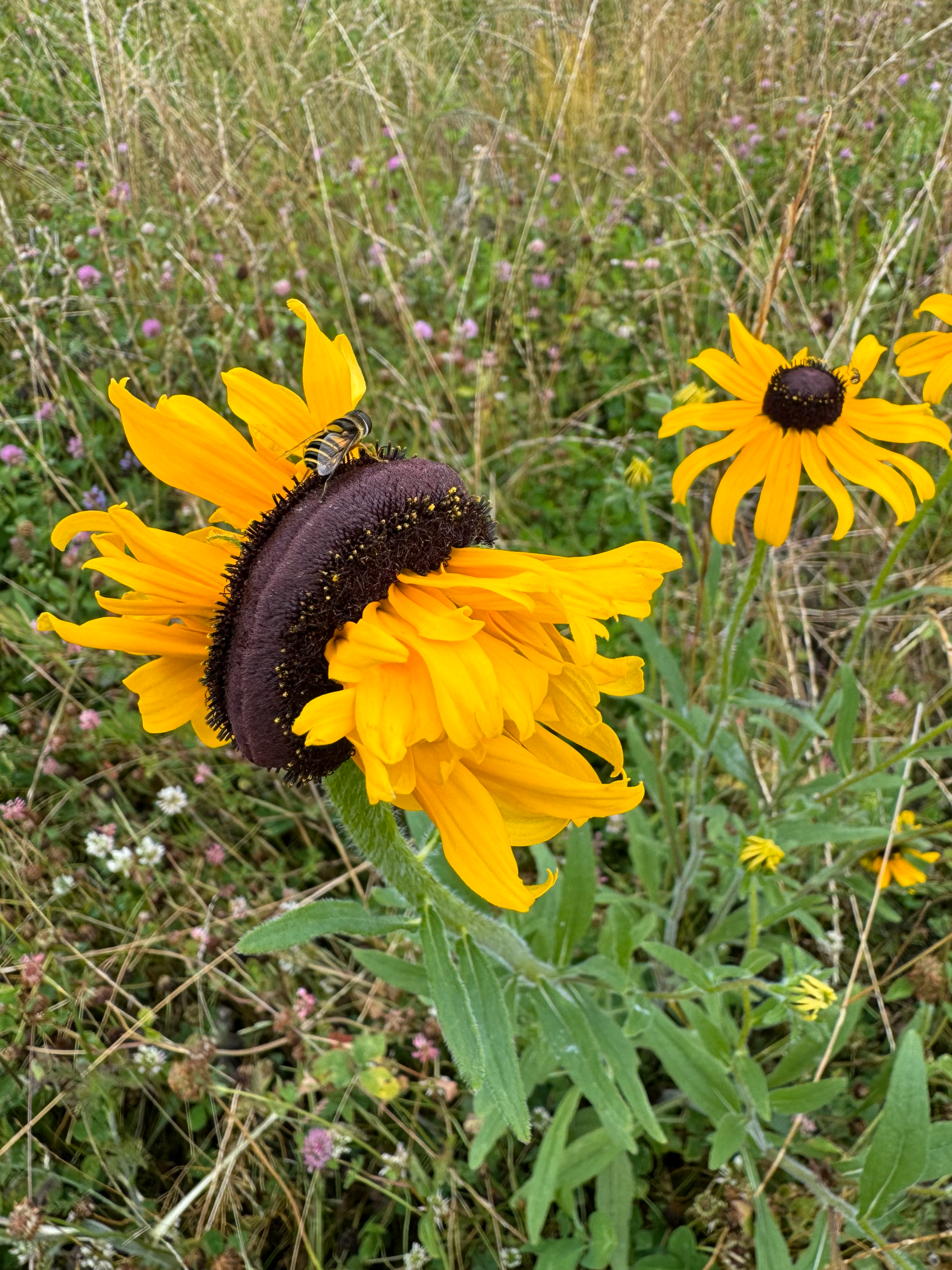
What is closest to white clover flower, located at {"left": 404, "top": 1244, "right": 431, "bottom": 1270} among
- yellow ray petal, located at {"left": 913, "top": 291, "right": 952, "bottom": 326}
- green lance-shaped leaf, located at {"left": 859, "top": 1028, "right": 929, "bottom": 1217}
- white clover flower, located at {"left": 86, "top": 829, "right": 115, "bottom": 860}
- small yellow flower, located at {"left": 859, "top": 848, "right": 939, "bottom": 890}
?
green lance-shaped leaf, located at {"left": 859, "top": 1028, "right": 929, "bottom": 1217}

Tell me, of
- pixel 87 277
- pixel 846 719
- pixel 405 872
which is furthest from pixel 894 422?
pixel 87 277

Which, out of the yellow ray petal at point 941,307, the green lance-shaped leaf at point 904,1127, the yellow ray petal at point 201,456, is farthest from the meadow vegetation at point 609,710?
the yellow ray petal at point 201,456

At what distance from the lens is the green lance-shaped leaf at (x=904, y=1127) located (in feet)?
5.61

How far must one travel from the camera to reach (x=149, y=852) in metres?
2.39

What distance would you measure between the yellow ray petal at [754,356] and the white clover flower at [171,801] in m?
1.92

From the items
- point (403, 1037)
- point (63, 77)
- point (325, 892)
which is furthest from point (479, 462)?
point (63, 77)

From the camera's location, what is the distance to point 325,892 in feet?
8.54

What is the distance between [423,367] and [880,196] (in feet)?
8.58

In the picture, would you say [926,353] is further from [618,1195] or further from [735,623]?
[618,1195]

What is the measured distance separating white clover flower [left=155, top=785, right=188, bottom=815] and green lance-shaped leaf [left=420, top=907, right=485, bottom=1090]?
130 cm

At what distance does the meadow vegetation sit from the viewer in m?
1.99

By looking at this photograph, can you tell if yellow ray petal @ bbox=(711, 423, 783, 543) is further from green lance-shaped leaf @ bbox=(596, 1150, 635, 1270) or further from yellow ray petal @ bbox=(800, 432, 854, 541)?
green lance-shaped leaf @ bbox=(596, 1150, 635, 1270)

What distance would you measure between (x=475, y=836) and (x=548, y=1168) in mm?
1369

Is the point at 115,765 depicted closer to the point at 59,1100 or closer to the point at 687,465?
the point at 59,1100
